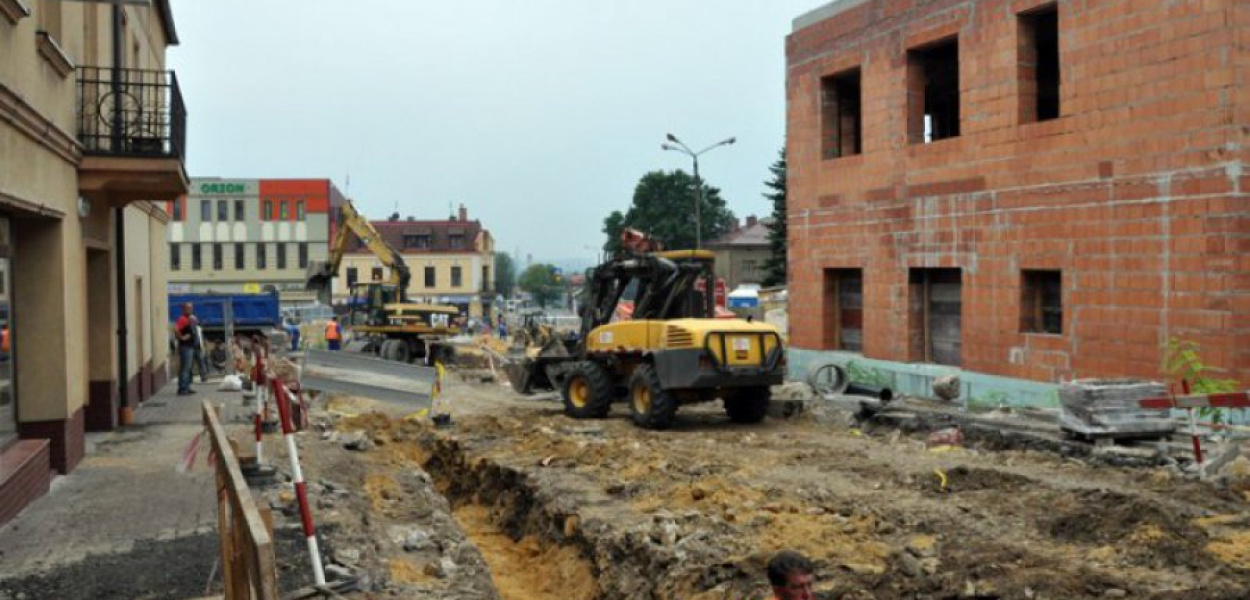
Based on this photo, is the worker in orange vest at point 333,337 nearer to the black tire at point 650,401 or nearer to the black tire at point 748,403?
the black tire at point 650,401

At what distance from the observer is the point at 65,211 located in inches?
410

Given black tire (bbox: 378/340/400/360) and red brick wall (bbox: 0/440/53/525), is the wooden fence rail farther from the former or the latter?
black tire (bbox: 378/340/400/360)

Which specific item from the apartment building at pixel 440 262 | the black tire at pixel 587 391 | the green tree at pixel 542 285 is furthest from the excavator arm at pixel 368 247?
the green tree at pixel 542 285

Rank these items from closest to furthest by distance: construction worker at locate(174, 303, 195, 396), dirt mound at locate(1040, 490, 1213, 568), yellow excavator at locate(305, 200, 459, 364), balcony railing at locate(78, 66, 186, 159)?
dirt mound at locate(1040, 490, 1213, 568) → balcony railing at locate(78, 66, 186, 159) → construction worker at locate(174, 303, 195, 396) → yellow excavator at locate(305, 200, 459, 364)

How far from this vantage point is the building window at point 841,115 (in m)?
21.8

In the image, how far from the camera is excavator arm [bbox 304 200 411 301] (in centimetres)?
3403

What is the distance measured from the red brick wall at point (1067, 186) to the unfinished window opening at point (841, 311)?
199 mm

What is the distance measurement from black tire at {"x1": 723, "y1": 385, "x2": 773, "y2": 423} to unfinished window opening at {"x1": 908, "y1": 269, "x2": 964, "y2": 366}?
3.98 metres

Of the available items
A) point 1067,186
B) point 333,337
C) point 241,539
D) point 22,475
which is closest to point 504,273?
point 333,337

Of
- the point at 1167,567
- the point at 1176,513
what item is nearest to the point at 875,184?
the point at 1176,513

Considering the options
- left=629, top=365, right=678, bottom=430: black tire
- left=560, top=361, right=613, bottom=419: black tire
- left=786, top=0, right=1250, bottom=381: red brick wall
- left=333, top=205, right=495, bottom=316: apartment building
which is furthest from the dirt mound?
left=333, top=205, right=495, bottom=316: apartment building

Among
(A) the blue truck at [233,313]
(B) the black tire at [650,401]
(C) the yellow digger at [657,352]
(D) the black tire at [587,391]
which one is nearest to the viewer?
(C) the yellow digger at [657,352]

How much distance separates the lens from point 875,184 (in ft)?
66.2

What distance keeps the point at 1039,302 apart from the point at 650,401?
21.0ft
